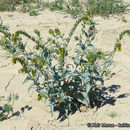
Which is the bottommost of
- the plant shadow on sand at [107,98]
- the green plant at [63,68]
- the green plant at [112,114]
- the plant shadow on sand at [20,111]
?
the plant shadow on sand at [20,111]

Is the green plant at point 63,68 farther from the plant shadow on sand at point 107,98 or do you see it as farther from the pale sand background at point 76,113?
the pale sand background at point 76,113

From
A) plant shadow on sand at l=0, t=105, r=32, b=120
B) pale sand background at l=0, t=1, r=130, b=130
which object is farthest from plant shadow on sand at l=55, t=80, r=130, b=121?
plant shadow on sand at l=0, t=105, r=32, b=120

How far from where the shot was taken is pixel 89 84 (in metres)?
2.38

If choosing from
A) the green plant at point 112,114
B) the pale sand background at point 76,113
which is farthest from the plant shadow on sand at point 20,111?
the green plant at point 112,114

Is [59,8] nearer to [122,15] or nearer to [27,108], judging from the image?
[122,15]

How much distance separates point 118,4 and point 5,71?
13.8 feet

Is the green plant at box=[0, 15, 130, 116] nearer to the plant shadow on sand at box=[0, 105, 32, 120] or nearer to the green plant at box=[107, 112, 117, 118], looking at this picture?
the green plant at box=[107, 112, 117, 118]

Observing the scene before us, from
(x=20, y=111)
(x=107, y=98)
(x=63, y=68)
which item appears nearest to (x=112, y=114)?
(x=107, y=98)

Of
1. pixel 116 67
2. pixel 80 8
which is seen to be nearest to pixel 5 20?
pixel 80 8

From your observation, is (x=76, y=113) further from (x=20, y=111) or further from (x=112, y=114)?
(x=20, y=111)

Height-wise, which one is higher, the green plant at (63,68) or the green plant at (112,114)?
the green plant at (63,68)

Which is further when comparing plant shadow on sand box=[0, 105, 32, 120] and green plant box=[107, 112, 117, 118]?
plant shadow on sand box=[0, 105, 32, 120]

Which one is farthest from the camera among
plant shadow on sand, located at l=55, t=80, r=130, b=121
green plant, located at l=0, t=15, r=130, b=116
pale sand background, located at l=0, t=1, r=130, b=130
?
plant shadow on sand, located at l=55, t=80, r=130, b=121

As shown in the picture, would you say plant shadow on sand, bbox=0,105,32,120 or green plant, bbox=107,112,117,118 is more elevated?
green plant, bbox=107,112,117,118
